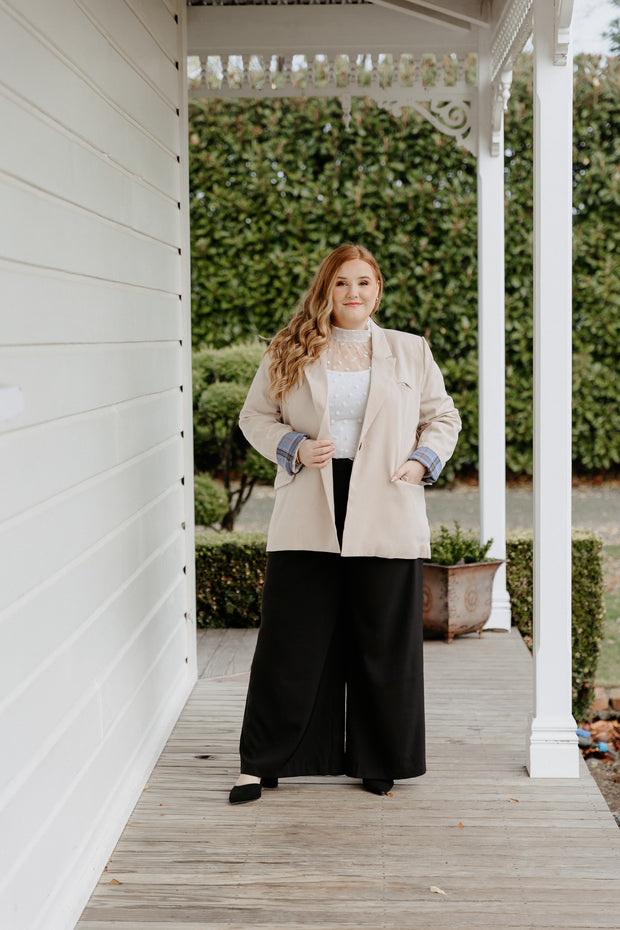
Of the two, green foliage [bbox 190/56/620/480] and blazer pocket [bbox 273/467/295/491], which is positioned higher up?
green foliage [bbox 190/56/620/480]

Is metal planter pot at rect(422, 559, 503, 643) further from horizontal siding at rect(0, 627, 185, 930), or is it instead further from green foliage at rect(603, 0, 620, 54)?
green foliage at rect(603, 0, 620, 54)

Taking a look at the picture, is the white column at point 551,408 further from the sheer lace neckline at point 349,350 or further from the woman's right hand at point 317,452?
the woman's right hand at point 317,452

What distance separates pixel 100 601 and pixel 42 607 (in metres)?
0.53

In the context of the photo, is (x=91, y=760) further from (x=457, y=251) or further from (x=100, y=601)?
(x=457, y=251)

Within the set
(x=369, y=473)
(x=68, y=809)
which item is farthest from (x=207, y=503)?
(x=68, y=809)

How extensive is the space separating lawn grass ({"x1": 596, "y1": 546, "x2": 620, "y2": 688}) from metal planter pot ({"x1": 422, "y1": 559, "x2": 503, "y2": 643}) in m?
1.67

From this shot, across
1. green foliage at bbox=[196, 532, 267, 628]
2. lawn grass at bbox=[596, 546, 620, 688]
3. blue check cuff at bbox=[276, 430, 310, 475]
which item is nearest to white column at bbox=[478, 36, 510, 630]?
green foliage at bbox=[196, 532, 267, 628]

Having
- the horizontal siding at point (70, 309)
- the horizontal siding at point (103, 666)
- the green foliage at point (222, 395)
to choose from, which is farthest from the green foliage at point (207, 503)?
the horizontal siding at point (70, 309)

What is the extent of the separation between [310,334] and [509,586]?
2916 mm

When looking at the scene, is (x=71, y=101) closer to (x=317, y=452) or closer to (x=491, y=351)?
(x=317, y=452)

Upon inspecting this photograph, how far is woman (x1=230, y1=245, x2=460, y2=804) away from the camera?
3.19 meters

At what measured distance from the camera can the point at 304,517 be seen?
3.20 meters

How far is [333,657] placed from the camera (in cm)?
334

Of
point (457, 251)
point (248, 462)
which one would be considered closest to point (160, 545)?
point (248, 462)
